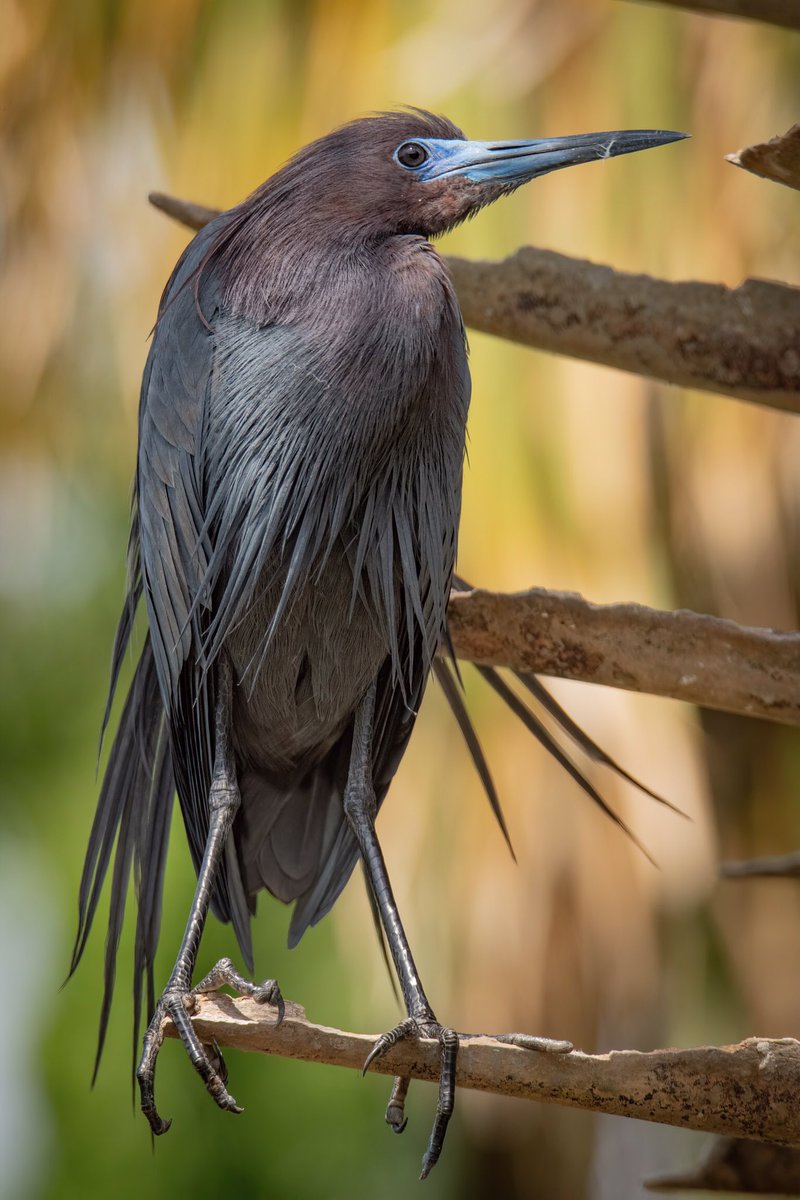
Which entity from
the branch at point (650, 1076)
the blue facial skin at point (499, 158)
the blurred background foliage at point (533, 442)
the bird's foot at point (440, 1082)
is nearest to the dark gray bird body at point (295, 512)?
the blue facial skin at point (499, 158)

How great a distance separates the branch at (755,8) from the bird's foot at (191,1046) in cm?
130

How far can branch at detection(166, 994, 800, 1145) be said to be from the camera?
1514 mm

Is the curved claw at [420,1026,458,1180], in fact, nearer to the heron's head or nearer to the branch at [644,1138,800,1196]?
the branch at [644,1138,800,1196]

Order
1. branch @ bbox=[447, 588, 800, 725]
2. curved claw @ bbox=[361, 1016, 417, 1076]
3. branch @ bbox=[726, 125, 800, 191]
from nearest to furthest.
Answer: branch @ bbox=[726, 125, 800, 191] < curved claw @ bbox=[361, 1016, 417, 1076] < branch @ bbox=[447, 588, 800, 725]

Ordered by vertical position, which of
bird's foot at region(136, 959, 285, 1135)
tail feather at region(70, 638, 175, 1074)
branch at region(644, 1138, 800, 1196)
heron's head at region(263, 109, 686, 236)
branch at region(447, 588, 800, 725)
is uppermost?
heron's head at region(263, 109, 686, 236)

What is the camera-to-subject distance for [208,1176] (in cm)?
682

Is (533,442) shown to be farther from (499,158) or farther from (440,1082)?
(440,1082)

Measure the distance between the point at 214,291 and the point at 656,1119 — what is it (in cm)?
136

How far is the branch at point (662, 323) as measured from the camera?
1.97m

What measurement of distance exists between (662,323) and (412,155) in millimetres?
547

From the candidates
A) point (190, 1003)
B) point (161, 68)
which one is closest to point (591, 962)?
point (190, 1003)

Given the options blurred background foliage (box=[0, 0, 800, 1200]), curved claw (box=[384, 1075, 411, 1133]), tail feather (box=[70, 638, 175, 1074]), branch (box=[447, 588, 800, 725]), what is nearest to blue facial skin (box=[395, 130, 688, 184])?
branch (box=[447, 588, 800, 725])

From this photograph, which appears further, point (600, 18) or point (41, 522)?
point (41, 522)

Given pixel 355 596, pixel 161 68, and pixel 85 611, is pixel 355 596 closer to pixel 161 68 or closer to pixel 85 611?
pixel 161 68
